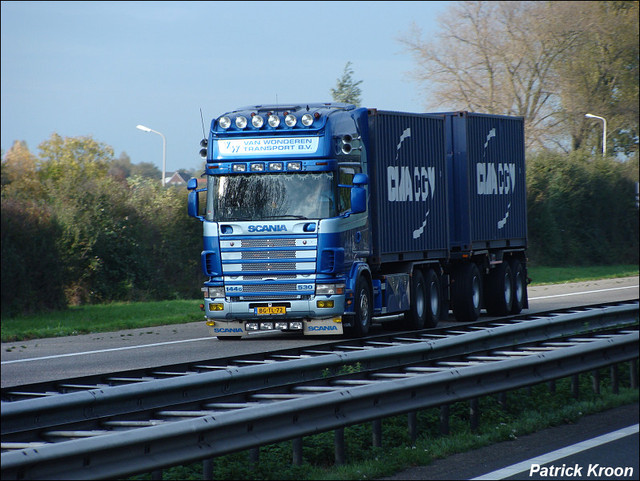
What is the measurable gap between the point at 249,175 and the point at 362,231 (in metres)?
2.16

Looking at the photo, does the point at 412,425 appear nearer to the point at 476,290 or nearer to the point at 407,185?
the point at 407,185

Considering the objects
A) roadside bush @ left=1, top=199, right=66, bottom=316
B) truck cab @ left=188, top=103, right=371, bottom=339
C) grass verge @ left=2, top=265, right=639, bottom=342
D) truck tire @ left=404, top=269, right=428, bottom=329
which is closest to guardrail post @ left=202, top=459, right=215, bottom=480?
truck cab @ left=188, top=103, right=371, bottom=339

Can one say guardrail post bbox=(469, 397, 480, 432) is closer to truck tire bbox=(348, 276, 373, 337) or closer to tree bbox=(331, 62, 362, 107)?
truck tire bbox=(348, 276, 373, 337)

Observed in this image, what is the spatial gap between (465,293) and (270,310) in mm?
5823

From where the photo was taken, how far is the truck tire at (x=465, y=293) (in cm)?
2167

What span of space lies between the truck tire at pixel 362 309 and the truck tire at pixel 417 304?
1.57m

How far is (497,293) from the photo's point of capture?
23.0 metres

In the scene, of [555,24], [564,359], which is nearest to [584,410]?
[564,359]

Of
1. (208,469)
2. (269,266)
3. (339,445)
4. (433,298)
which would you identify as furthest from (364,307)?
(208,469)

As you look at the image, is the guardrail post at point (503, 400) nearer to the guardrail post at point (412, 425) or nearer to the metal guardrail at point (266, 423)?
the metal guardrail at point (266, 423)

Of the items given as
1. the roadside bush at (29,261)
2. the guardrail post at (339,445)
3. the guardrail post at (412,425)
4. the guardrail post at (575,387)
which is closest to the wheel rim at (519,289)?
the roadside bush at (29,261)

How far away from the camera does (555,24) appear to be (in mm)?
51344

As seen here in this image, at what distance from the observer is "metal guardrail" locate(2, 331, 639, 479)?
5723 mm

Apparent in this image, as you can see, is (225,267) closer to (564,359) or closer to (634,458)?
(564,359)
